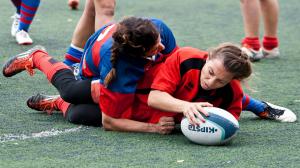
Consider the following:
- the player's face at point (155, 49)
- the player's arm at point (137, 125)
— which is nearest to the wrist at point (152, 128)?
the player's arm at point (137, 125)

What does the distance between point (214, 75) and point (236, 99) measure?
1.12 ft

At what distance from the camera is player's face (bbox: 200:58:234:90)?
13.9 feet

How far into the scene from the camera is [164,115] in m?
4.57

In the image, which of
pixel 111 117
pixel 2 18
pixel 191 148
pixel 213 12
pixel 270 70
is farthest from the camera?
pixel 213 12

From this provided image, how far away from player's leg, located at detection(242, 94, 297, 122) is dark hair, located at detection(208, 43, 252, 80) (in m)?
0.63

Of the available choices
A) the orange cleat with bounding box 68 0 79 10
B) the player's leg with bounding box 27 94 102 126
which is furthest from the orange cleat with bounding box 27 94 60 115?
the orange cleat with bounding box 68 0 79 10

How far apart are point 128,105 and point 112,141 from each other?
31 centimetres

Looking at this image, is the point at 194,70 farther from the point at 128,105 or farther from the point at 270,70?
the point at 270,70

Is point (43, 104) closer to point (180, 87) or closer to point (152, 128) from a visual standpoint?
point (152, 128)

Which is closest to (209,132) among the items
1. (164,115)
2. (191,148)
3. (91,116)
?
(191,148)

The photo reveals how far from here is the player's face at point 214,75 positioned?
4234 millimetres

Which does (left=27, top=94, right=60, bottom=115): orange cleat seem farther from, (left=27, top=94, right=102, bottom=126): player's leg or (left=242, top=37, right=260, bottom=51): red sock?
(left=242, top=37, right=260, bottom=51): red sock

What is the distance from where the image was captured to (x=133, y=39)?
4.29 m

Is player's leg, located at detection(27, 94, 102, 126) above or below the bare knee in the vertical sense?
below
